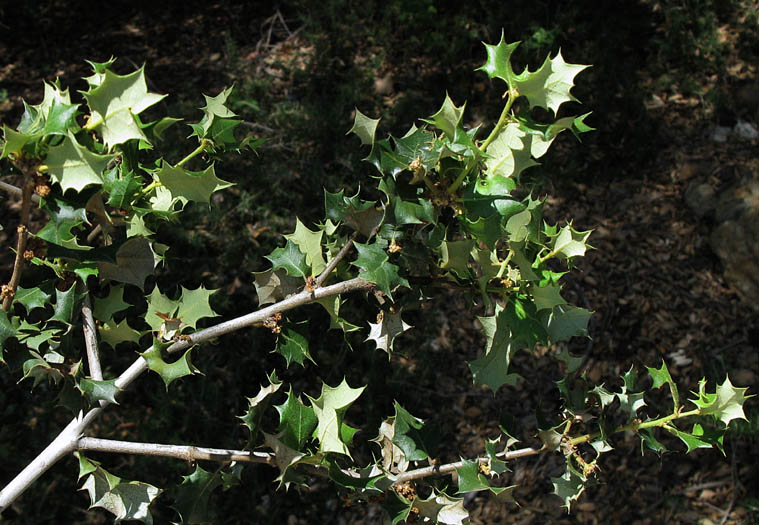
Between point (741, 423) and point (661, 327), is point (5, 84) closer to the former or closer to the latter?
point (661, 327)

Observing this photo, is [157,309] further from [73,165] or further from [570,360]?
[570,360]

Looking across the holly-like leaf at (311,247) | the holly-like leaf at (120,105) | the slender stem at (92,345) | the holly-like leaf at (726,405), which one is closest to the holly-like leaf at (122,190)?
the holly-like leaf at (120,105)

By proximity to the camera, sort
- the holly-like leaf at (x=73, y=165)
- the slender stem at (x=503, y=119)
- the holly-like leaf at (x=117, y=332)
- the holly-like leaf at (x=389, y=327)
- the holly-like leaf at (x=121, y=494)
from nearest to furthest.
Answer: the holly-like leaf at (x=73, y=165) < the slender stem at (x=503, y=119) < the holly-like leaf at (x=121, y=494) < the holly-like leaf at (x=389, y=327) < the holly-like leaf at (x=117, y=332)

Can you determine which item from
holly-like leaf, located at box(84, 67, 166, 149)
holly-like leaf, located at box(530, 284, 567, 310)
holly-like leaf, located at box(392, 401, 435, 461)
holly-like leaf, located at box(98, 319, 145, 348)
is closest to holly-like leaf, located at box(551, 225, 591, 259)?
holly-like leaf, located at box(530, 284, 567, 310)

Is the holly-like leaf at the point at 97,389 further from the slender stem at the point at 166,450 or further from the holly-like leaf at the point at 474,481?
the holly-like leaf at the point at 474,481

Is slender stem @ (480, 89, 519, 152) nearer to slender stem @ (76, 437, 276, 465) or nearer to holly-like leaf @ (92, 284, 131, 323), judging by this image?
slender stem @ (76, 437, 276, 465)

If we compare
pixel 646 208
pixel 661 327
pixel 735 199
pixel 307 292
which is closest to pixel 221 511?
pixel 307 292

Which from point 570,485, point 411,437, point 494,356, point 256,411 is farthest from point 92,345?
point 570,485
